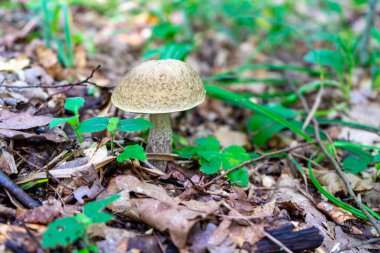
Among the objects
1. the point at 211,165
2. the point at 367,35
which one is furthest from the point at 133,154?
the point at 367,35

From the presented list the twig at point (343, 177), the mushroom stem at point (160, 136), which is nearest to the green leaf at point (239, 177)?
the mushroom stem at point (160, 136)

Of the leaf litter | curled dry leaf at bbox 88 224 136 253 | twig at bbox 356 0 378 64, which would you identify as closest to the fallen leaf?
the leaf litter

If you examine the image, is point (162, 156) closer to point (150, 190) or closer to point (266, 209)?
point (150, 190)

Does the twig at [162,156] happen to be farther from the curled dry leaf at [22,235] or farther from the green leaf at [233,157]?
the curled dry leaf at [22,235]

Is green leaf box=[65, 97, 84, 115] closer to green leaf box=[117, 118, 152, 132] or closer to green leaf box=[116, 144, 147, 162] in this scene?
green leaf box=[117, 118, 152, 132]

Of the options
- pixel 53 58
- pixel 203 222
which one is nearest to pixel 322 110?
pixel 203 222

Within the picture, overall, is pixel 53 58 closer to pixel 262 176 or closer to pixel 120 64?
pixel 120 64
